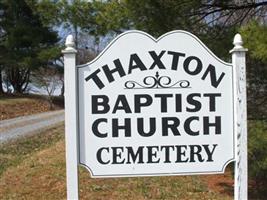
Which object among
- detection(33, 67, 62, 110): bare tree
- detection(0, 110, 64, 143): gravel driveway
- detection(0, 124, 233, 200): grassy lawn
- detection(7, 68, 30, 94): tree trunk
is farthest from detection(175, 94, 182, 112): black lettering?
detection(7, 68, 30, 94): tree trunk

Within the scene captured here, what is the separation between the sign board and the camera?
163 inches

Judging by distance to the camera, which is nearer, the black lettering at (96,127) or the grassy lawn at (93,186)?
the black lettering at (96,127)

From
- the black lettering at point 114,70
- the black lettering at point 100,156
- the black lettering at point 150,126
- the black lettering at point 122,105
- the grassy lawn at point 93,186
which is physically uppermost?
the black lettering at point 114,70

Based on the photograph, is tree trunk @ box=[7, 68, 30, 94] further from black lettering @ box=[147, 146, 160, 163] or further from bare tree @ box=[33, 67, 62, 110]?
black lettering @ box=[147, 146, 160, 163]

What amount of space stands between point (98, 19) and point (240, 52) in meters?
5.10

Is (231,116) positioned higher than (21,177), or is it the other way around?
(231,116)

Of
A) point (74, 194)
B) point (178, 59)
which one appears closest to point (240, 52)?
point (178, 59)

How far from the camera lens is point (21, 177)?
9.36 metres

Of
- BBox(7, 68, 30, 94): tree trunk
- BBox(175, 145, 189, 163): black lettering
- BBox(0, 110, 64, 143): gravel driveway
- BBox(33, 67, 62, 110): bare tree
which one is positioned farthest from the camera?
BBox(7, 68, 30, 94): tree trunk

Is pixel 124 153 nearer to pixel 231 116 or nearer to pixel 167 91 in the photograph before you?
pixel 167 91

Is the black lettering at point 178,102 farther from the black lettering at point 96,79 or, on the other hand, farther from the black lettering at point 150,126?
the black lettering at point 96,79

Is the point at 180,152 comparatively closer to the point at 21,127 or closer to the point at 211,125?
the point at 211,125

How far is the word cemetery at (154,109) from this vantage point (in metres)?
4.14

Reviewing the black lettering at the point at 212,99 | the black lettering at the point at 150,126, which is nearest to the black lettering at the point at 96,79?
the black lettering at the point at 150,126
